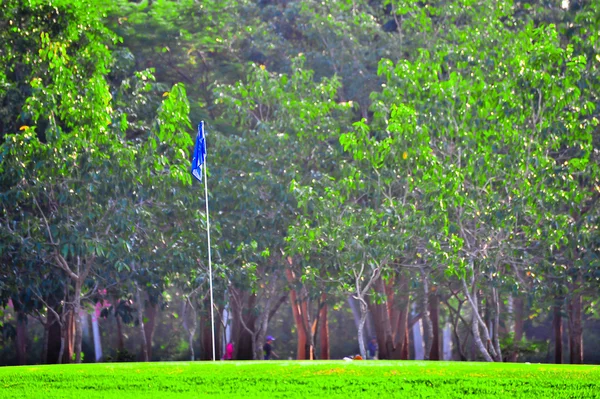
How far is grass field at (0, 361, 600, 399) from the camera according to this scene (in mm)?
13406

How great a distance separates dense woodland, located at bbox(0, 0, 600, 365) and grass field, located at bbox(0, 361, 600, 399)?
16.0 ft

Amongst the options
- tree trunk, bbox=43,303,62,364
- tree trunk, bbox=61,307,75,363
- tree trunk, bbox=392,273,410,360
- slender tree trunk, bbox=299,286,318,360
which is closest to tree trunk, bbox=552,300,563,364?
tree trunk, bbox=392,273,410,360

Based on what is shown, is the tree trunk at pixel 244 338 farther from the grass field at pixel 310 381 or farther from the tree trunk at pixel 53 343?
the grass field at pixel 310 381

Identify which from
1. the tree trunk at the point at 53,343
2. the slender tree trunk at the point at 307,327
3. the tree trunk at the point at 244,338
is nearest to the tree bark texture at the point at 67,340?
the tree trunk at the point at 53,343

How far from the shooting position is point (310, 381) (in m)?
13.8

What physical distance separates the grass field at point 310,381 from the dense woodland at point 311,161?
192 inches

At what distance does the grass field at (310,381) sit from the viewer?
44.0ft

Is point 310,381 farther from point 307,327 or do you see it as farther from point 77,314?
point 307,327

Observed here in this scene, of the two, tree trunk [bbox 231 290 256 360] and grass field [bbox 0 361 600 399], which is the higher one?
→ tree trunk [bbox 231 290 256 360]

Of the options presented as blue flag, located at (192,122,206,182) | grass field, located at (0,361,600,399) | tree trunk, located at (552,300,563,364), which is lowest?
grass field, located at (0,361,600,399)

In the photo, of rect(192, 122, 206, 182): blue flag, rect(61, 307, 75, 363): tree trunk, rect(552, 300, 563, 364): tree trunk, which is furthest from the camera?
rect(552, 300, 563, 364): tree trunk

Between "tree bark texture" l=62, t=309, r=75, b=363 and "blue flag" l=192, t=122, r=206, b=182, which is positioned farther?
"tree bark texture" l=62, t=309, r=75, b=363

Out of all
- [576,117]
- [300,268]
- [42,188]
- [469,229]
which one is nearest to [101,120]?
[42,188]

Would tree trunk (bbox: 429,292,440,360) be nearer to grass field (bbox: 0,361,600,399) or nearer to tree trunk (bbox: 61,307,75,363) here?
tree trunk (bbox: 61,307,75,363)
